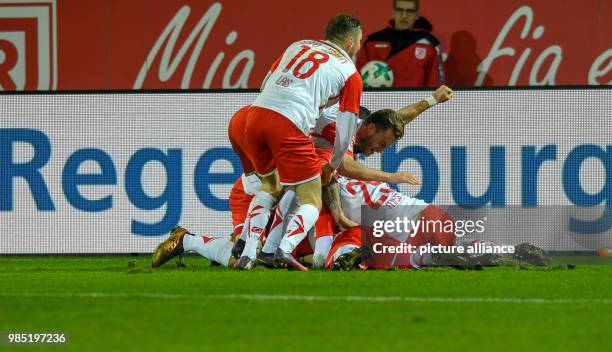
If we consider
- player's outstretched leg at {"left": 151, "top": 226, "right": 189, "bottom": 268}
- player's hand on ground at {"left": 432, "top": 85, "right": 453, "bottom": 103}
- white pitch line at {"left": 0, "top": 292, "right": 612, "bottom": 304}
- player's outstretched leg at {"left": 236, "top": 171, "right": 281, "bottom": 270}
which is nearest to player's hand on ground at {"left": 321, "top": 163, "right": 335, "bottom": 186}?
player's outstretched leg at {"left": 236, "top": 171, "right": 281, "bottom": 270}

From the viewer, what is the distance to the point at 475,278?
291 inches

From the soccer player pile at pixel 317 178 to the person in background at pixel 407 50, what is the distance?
119 inches

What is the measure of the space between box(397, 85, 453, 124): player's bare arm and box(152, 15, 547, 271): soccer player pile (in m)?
0.64

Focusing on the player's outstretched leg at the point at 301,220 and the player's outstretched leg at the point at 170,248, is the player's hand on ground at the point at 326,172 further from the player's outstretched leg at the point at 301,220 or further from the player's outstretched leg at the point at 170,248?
the player's outstretched leg at the point at 170,248

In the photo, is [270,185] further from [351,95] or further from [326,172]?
[351,95]

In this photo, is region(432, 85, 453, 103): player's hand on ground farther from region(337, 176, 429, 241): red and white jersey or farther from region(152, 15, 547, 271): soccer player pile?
region(337, 176, 429, 241): red and white jersey

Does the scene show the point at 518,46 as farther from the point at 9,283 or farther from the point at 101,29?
the point at 9,283

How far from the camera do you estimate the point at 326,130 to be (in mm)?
8594

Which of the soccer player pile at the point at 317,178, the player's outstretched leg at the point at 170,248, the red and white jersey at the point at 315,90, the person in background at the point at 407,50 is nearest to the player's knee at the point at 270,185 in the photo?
the soccer player pile at the point at 317,178

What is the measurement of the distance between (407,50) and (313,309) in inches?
250

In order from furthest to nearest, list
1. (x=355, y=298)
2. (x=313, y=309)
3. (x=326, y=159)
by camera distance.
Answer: (x=326, y=159) < (x=355, y=298) < (x=313, y=309)

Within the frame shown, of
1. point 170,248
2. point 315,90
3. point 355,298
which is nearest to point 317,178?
point 315,90

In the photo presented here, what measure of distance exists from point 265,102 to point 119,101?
2.56 metres

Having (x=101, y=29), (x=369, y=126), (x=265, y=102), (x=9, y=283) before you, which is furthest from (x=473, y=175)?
(x=101, y=29)
